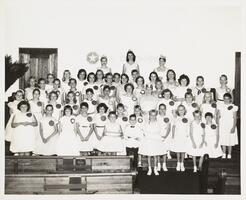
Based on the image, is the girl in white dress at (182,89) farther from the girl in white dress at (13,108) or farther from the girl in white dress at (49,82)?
the girl in white dress at (13,108)

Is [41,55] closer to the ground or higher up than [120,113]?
higher up

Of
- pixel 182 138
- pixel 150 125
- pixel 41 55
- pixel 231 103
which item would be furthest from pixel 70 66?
pixel 231 103

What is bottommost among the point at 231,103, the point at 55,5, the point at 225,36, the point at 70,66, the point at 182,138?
the point at 182,138

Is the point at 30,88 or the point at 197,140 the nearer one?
the point at 197,140

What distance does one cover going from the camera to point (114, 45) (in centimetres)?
352

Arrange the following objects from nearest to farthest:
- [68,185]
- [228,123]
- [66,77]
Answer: [68,185], [228,123], [66,77]

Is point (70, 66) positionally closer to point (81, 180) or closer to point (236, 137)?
point (81, 180)

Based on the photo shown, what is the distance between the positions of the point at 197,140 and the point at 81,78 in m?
1.16

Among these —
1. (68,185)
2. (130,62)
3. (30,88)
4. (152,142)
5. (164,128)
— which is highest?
(130,62)

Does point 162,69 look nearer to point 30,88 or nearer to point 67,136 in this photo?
point 67,136

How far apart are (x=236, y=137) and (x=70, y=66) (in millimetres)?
1545

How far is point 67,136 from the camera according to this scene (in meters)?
3.56

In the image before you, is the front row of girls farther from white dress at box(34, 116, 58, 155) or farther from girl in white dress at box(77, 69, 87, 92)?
girl in white dress at box(77, 69, 87, 92)

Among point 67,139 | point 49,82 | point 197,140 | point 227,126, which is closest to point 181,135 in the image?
point 197,140
